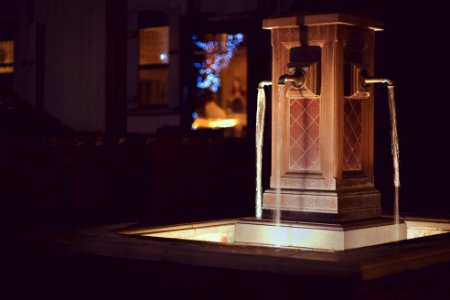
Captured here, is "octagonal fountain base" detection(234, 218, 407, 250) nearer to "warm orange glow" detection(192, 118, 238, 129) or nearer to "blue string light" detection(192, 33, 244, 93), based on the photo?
"blue string light" detection(192, 33, 244, 93)

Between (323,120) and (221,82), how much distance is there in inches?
352

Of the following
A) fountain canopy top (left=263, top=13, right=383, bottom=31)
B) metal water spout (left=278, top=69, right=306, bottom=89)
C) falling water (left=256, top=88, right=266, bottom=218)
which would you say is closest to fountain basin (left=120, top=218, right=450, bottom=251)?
falling water (left=256, top=88, right=266, bottom=218)

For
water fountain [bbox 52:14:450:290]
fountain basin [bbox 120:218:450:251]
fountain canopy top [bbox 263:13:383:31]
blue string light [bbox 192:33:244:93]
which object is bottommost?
fountain basin [bbox 120:218:450:251]

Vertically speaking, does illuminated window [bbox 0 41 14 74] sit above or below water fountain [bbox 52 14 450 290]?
above

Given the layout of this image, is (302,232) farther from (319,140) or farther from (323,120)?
(323,120)

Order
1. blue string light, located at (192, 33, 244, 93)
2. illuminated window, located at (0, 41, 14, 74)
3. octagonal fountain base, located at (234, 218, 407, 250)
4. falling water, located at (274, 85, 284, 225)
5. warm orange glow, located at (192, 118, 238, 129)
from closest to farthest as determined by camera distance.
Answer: octagonal fountain base, located at (234, 218, 407, 250)
falling water, located at (274, 85, 284, 225)
blue string light, located at (192, 33, 244, 93)
warm orange glow, located at (192, 118, 238, 129)
illuminated window, located at (0, 41, 14, 74)

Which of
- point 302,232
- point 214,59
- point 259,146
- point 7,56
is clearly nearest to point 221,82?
point 214,59

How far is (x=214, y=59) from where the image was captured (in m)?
14.8

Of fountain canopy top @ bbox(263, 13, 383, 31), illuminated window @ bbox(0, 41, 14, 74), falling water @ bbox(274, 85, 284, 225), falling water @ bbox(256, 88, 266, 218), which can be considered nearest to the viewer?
fountain canopy top @ bbox(263, 13, 383, 31)

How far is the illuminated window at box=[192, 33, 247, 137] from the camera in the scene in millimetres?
14555

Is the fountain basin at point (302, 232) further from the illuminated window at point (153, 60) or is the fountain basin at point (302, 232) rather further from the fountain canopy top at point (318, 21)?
the illuminated window at point (153, 60)

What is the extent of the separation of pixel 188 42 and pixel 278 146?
25.7 ft

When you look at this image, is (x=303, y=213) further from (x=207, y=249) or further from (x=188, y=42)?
(x=188, y=42)

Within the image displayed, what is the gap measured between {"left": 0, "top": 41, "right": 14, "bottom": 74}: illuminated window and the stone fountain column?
435 inches
